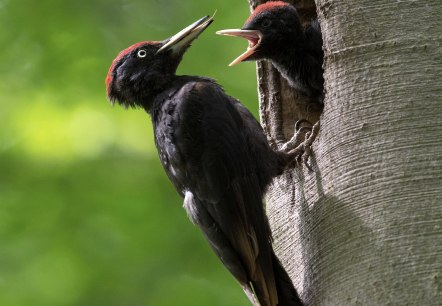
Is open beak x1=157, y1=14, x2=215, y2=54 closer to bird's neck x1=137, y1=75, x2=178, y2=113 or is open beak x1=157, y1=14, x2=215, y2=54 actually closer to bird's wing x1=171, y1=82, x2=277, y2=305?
bird's neck x1=137, y1=75, x2=178, y2=113

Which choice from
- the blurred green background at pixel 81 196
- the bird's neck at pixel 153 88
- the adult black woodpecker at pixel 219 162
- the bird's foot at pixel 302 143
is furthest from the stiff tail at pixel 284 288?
the blurred green background at pixel 81 196

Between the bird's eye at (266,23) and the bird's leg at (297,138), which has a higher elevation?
the bird's eye at (266,23)

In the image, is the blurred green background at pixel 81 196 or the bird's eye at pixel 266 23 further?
the blurred green background at pixel 81 196

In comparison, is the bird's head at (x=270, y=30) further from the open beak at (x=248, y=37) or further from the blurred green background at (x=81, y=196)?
the blurred green background at (x=81, y=196)

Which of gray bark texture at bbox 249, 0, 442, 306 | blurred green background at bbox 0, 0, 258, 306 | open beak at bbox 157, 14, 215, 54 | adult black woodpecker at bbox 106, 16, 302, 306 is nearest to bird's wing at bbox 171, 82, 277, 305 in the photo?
adult black woodpecker at bbox 106, 16, 302, 306

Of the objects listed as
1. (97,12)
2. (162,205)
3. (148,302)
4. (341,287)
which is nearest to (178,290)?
(148,302)

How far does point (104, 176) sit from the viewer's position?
234 inches

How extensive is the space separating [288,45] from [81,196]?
202 cm

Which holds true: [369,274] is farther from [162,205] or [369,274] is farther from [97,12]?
[97,12]

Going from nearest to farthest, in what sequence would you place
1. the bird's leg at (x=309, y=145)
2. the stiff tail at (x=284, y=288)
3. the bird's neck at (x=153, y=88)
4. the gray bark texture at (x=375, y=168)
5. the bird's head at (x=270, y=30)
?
the gray bark texture at (x=375, y=168) < the stiff tail at (x=284, y=288) < the bird's leg at (x=309, y=145) < the bird's neck at (x=153, y=88) < the bird's head at (x=270, y=30)

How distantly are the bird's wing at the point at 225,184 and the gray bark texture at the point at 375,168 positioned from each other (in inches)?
7.2

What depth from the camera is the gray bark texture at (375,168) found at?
2.89 metres

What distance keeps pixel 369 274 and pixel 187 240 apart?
334 cm

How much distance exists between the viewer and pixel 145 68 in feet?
15.1
